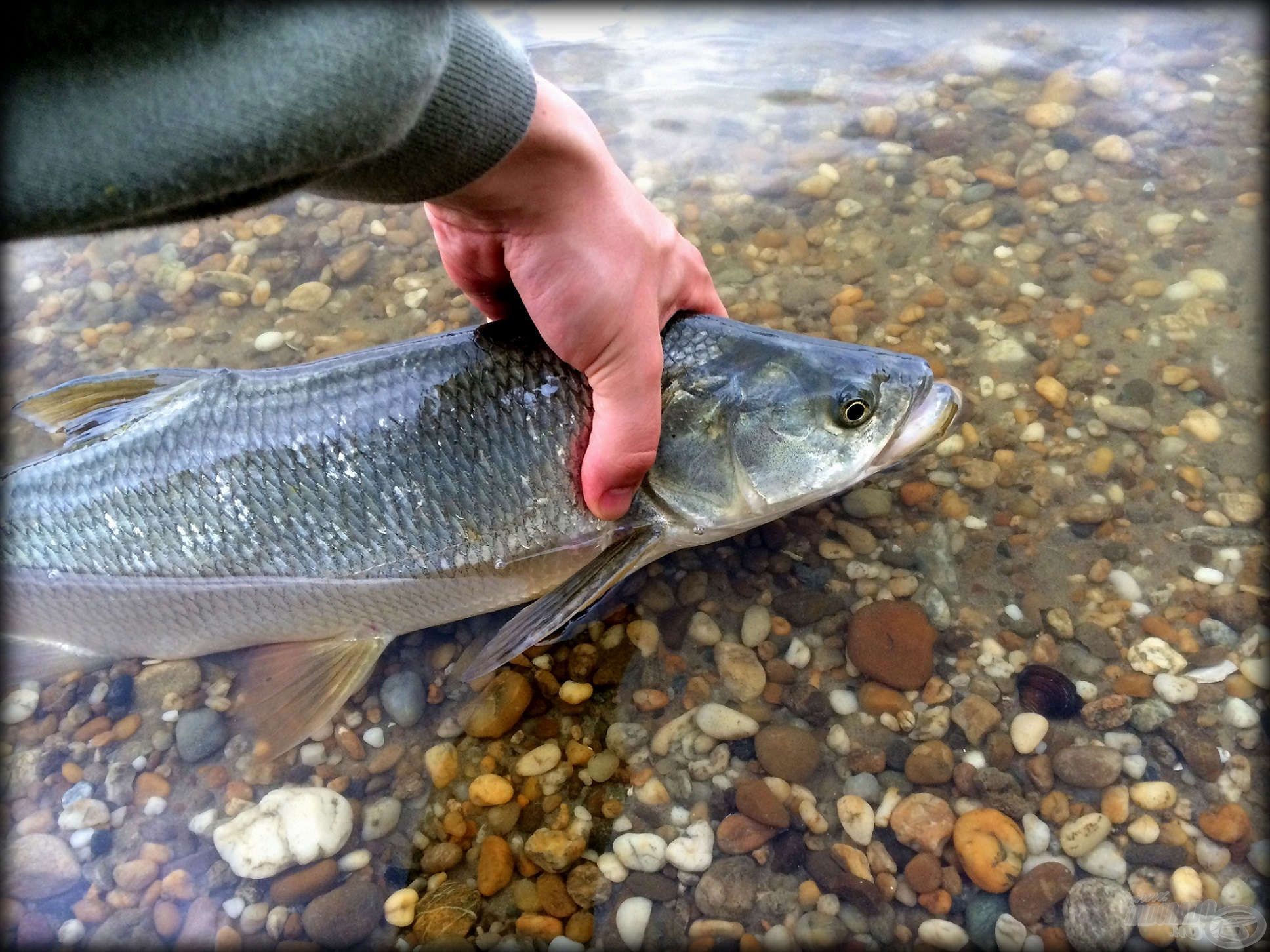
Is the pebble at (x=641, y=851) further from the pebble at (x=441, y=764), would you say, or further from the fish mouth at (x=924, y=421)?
the fish mouth at (x=924, y=421)

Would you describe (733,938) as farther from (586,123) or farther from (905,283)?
(905,283)

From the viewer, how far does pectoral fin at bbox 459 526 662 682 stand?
2.79 metres

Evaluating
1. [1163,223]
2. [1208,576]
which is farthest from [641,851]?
[1163,223]

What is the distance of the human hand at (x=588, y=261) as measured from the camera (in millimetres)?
2189

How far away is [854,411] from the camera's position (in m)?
2.78

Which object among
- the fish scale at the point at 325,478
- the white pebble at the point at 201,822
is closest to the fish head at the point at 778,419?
the fish scale at the point at 325,478

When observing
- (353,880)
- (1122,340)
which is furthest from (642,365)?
(1122,340)

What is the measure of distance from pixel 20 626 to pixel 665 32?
212 inches

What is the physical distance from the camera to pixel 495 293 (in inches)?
117

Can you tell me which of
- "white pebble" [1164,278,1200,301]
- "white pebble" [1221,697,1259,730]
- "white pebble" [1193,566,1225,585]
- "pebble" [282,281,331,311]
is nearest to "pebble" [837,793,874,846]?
"white pebble" [1221,697,1259,730]

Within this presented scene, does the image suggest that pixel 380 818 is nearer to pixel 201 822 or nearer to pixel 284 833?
pixel 284 833

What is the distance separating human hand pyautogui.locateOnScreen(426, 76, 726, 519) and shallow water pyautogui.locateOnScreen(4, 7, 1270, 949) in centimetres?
91

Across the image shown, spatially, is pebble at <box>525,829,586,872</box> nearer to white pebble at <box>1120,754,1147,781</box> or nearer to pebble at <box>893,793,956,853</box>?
pebble at <box>893,793,956,853</box>

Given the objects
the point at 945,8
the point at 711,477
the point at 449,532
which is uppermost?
the point at 945,8
